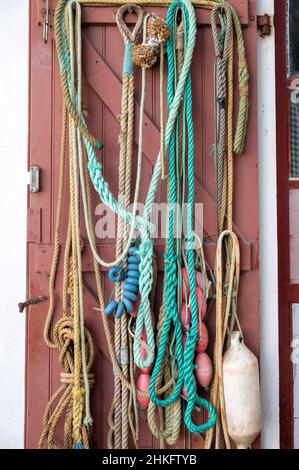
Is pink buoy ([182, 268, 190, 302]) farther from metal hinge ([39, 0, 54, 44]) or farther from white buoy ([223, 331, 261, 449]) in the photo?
metal hinge ([39, 0, 54, 44])

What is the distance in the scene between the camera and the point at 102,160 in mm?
1633

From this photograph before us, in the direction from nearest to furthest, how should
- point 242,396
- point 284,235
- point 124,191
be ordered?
point 242,396 → point 124,191 → point 284,235

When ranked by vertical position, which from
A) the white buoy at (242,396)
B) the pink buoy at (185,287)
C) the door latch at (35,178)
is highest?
the door latch at (35,178)

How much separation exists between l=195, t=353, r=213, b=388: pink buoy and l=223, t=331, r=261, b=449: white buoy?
58 millimetres

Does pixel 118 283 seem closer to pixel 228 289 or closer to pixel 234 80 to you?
pixel 228 289

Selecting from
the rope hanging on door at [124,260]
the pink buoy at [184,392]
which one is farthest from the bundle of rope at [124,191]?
the pink buoy at [184,392]

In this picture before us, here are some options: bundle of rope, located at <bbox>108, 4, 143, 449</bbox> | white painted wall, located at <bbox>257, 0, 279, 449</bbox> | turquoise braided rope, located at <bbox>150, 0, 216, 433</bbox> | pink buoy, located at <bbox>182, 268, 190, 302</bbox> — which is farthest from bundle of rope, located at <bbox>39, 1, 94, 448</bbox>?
white painted wall, located at <bbox>257, 0, 279, 449</bbox>

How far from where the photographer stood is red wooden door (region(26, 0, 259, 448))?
5.29ft

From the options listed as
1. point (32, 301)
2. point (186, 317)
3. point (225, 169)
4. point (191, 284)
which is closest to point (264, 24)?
point (225, 169)

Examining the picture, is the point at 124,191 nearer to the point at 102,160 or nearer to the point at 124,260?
the point at 102,160

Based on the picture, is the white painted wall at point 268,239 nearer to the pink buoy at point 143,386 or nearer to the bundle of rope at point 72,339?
the pink buoy at point 143,386

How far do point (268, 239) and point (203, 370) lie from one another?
587mm

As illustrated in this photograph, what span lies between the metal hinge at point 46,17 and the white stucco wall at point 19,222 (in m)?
0.14

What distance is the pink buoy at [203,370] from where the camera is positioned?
59.8 inches
